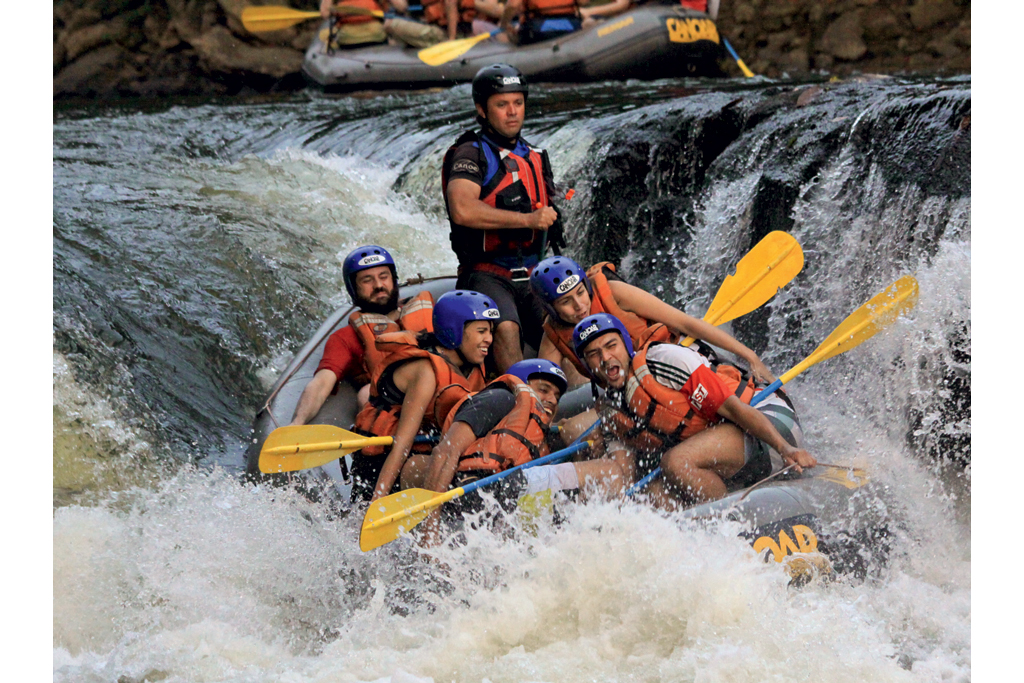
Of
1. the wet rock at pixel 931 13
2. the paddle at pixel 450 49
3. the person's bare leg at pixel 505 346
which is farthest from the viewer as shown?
the wet rock at pixel 931 13

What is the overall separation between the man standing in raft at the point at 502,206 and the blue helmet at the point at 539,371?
0.36 metres

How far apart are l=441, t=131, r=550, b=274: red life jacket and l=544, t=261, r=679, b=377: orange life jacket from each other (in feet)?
1.22

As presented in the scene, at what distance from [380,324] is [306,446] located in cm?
81

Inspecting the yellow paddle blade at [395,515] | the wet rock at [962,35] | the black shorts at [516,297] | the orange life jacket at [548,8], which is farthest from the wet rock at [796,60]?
the yellow paddle blade at [395,515]

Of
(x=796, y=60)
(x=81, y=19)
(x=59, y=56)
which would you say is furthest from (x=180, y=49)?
(x=796, y=60)

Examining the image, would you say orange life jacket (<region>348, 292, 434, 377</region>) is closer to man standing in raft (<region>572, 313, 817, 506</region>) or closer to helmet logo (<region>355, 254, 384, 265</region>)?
helmet logo (<region>355, 254, 384, 265</region>)

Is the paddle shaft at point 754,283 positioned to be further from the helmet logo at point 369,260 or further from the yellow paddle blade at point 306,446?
the yellow paddle blade at point 306,446

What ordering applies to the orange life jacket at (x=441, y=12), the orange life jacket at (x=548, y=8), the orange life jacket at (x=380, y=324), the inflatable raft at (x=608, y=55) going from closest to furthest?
the orange life jacket at (x=380, y=324), the inflatable raft at (x=608, y=55), the orange life jacket at (x=548, y=8), the orange life jacket at (x=441, y=12)

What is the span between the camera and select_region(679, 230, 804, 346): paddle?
4164 mm

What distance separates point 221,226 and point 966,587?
15.6ft

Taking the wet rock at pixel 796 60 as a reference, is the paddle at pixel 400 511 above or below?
below

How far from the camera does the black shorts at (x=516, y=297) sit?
12.7 ft

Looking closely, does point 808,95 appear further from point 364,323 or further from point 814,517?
point 814,517

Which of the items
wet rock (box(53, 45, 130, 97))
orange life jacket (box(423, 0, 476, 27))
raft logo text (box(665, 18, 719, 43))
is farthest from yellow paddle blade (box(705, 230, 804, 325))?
wet rock (box(53, 45, 130, 97))
